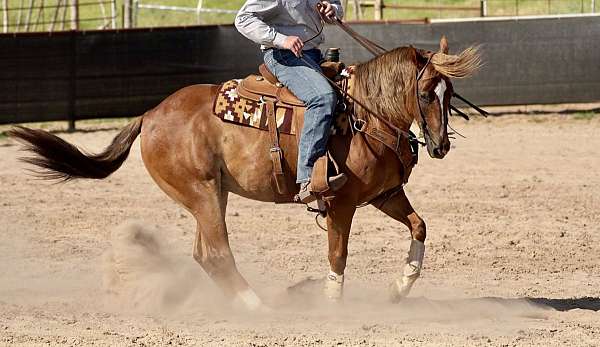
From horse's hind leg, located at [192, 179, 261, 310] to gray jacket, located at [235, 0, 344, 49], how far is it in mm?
1067

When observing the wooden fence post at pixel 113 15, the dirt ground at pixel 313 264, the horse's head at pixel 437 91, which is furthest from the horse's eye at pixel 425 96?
the wooden fence post at pixel 113 15

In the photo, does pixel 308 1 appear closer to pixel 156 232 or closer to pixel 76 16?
pixel 156 232

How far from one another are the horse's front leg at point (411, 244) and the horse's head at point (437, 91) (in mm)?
683

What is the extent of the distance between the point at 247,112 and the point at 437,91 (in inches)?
51.0

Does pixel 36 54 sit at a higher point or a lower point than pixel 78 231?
higher

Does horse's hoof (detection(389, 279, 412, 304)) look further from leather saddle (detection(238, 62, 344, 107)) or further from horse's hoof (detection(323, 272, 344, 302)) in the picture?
leather saddle (detection(238, 62, 344, 107))

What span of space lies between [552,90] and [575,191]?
566 cm

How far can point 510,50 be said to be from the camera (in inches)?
632

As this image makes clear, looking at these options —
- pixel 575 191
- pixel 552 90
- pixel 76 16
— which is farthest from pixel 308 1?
pixel 76 16

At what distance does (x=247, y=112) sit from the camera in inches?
269

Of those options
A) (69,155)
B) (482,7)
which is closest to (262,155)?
(69,155)

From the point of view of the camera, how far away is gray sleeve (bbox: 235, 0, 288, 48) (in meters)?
6.58

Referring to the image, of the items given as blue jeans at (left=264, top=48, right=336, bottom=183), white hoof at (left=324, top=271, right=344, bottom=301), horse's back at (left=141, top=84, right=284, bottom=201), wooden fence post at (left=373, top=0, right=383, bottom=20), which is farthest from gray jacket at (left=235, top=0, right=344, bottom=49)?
wooden fence post at (left=373, top=0, right=383, bottom=20)

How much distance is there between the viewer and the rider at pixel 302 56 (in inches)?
256
